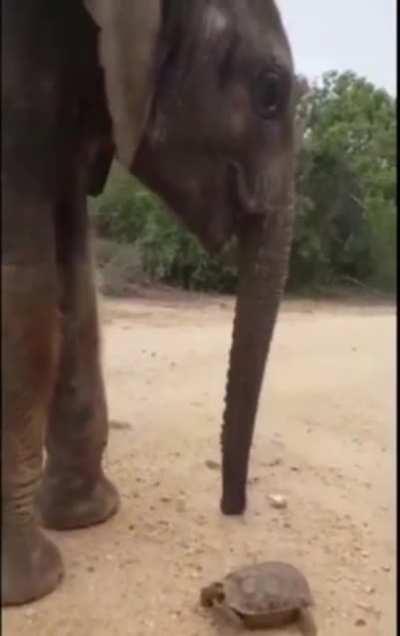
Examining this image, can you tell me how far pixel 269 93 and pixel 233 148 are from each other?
122 mm

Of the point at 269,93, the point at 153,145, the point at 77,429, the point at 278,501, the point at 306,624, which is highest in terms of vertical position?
the point at 269,93

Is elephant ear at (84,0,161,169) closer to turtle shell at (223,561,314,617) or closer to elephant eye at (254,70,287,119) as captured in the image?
elephant eye at (254,70,287,119)

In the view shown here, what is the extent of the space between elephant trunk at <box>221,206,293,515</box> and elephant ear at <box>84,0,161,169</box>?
0.32 meters

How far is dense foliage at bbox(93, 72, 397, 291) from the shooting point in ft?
34.2

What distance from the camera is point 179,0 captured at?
7.82 ft

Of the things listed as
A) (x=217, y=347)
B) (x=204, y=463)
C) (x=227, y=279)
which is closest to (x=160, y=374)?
(x=217, y=347)

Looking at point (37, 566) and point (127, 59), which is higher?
point (127, 59)

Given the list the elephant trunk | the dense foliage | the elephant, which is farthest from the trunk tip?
the dense foliage

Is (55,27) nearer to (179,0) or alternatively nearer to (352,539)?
(179,0)

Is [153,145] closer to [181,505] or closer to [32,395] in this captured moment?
[32,395]

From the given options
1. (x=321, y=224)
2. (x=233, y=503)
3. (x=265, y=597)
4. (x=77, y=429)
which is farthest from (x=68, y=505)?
(x=321, y=224)

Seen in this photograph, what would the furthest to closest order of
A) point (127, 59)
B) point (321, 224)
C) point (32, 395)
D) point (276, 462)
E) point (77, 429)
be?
point (321, 224), point (276, 462), point (77, 429), point (32, 395), point (127, 59)

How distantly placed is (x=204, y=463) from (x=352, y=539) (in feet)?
2.00

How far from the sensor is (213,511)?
3.08 m
